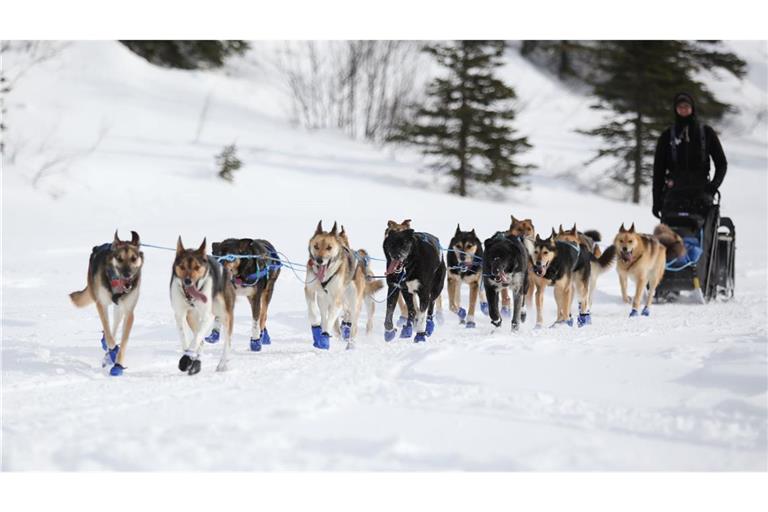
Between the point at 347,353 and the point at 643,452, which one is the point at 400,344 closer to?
the point at 347,353

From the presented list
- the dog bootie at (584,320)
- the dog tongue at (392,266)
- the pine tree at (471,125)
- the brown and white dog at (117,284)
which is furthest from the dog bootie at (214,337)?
the pine tree at (471,125)

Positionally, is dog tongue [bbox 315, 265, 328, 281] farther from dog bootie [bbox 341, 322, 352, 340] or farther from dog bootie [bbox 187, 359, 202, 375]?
dog bootie [bbox 187, 359, 202, 375]

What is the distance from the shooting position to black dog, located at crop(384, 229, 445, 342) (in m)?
6.93

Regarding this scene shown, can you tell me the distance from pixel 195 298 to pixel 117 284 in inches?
23.8

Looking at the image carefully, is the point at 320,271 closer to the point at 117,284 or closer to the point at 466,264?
the point at 117,284

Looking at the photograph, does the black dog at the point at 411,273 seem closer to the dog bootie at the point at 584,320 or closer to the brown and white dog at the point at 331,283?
the brown and white dog at the point at 331,283

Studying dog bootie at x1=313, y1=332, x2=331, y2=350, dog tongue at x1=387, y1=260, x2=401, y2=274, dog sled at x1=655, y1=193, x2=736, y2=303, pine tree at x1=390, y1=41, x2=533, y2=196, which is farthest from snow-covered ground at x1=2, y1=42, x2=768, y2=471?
pine tree at x1=390, y1=41, x2=533, y2=196

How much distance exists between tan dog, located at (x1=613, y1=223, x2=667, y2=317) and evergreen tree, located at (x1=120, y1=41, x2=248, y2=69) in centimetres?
1993

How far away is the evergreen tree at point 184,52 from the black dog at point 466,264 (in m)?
20.0

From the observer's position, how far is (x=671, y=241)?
9.16 meters

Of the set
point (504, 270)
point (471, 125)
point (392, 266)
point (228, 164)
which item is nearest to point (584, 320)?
point (504, 270)

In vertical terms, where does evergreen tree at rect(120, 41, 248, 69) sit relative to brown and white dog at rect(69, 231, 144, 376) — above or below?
above

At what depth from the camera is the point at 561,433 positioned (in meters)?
3.98

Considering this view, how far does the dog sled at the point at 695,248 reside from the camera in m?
9.35
